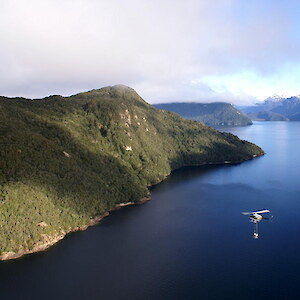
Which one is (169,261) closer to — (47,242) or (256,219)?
(47,242)

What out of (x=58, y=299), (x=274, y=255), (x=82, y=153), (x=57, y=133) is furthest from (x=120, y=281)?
(x=57, y=133)

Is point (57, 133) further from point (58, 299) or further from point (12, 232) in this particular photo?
point (58, 299)

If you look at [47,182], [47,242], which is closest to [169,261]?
[47,242]

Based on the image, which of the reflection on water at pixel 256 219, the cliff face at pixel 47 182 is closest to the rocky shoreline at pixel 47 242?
the cliff face at pixel 47 182

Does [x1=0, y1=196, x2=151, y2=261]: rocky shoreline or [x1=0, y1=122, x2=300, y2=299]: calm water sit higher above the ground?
[x1=0, y1=196, x2=151, y2=261]: rocky shoreline

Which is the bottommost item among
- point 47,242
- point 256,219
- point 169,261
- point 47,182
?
point 169,261

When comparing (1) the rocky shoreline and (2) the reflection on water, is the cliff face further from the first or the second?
(2) the reflection on water

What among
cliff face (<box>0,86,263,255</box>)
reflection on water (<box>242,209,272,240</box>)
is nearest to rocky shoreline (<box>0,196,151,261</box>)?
cliff face (<box>0,86,263,255</box>)

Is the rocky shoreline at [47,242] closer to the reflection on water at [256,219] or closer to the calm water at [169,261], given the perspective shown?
the calm water at [169,261]
